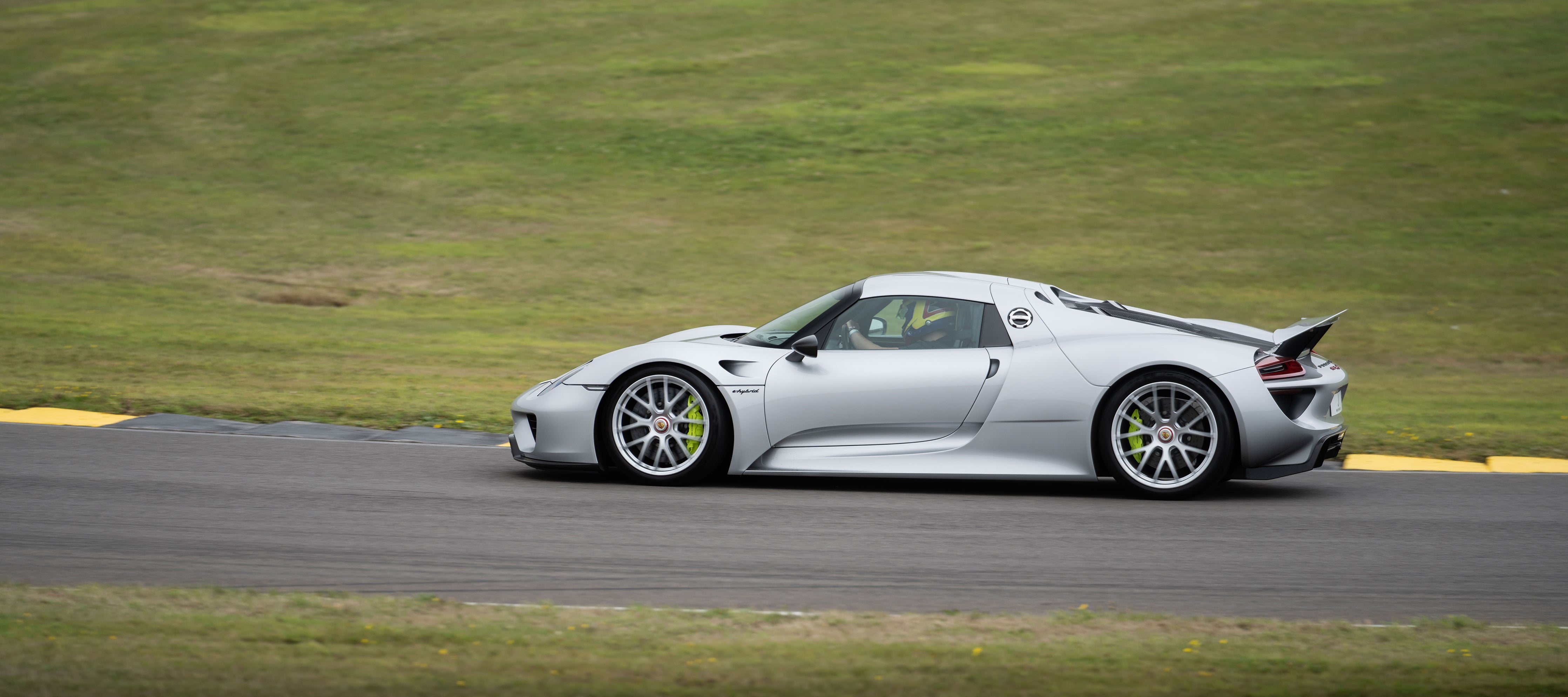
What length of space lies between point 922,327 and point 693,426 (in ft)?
4.53

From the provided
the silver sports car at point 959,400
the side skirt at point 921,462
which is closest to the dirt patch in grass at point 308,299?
the silver sports car at point 959,400

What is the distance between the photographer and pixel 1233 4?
122ft

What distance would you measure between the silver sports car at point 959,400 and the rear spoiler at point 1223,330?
2 centimetres

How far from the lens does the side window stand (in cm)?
779

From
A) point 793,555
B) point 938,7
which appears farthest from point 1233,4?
point 793,555

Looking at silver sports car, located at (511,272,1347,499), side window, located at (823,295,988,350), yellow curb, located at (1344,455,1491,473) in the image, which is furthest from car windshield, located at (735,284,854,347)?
yellow curb, located at (1344,455,1491,473)

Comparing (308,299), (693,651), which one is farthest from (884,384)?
(308,299)

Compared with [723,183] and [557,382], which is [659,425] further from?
[723,183]

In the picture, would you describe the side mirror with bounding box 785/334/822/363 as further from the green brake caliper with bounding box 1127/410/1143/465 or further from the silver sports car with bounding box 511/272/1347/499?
the green brake caliper with bounding box 1127/410/1143/465

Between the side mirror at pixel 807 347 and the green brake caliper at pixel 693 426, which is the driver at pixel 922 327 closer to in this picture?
the side mirror at pixel 807 347

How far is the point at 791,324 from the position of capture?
26.7 feet

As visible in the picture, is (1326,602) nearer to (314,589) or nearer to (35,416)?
(314,589)

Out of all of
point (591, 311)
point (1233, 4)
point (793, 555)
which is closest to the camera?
point (793, 555)

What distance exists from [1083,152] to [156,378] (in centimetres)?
1818
